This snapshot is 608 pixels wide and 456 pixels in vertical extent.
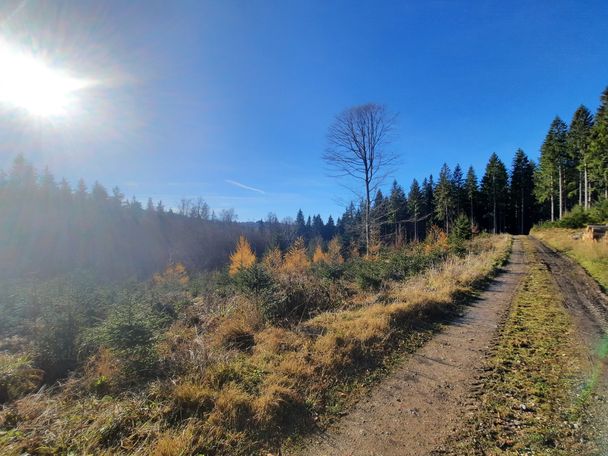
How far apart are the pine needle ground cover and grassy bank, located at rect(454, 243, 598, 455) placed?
1.41m

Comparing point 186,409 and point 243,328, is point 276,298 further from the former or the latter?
point 186,409

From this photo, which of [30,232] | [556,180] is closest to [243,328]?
[556,180]

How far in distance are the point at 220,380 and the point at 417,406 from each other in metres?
2.56

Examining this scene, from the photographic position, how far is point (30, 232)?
145ft

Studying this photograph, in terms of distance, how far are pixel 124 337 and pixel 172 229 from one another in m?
92.0

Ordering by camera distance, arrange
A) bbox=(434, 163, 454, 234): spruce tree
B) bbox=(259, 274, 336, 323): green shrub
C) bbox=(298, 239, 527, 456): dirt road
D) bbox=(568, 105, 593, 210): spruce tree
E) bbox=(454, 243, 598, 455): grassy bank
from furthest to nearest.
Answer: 1. bbox=(434, 163, 454, 234): spruce tree
2. bbox=(568, 105, 593, 210): spruce tree
3. bbox=(259, 274, 336, 323): green shrub
4. bbox=(298, 239, 527, 456): dirt road
5. bbox=(454, 243, 598, 455): grassy bank

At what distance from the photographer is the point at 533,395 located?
11.0ft

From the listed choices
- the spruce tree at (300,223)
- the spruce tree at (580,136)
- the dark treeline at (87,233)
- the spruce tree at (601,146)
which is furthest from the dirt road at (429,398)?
the spruce tree at (300,223)

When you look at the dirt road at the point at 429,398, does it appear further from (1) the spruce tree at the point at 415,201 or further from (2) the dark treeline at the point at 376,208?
(1) the spruce tree at the point at 415,201

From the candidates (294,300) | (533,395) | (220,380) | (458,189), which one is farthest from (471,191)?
(220,380)

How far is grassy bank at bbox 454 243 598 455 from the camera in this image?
2.62m

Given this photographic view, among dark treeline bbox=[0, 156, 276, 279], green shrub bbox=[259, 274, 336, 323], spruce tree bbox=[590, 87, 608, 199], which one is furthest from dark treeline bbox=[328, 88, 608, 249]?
dark treeline bbox=[0, 156, 276, 279]

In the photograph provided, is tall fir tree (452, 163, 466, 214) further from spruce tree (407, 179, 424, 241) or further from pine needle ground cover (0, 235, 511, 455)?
pine needle ground cover (0, 235, 511, 455)

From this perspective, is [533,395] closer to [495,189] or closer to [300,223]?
[495,189]
